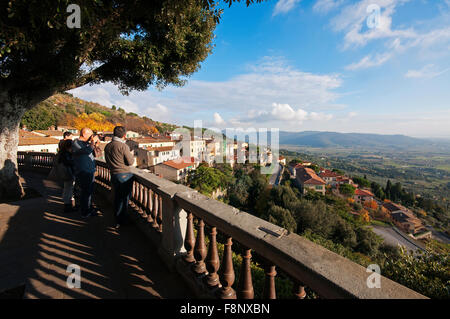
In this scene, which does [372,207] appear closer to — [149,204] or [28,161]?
[149,204]

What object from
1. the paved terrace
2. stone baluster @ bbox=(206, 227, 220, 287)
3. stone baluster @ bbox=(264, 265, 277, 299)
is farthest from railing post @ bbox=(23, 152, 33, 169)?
stone baluster @ bbox=(264, 265, 277, 299)

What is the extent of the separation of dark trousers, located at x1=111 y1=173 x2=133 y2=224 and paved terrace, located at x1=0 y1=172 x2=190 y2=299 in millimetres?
273

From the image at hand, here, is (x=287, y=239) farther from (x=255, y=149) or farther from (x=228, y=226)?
(x=255, y=149)

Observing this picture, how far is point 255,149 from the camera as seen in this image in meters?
71.6

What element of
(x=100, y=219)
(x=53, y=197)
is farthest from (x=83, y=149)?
(x=53, y=197)

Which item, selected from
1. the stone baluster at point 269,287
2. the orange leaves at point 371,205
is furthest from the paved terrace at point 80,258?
the orange leaves at point 371,205

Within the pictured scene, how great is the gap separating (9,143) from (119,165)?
15.5 feet

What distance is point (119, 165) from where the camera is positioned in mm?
3625

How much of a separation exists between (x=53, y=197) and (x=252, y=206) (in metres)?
39.9

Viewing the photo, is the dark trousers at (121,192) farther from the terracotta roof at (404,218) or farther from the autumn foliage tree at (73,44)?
the terracotta roof at (404,218)

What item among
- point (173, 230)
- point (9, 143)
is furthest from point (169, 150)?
point (173, 230)

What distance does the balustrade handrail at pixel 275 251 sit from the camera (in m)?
1.07

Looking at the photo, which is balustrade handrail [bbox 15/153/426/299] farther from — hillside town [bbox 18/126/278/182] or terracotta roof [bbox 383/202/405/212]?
terracotta roof [bbox 383/202/405/212]

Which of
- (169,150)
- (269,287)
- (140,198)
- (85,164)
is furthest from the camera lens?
(169,150)
